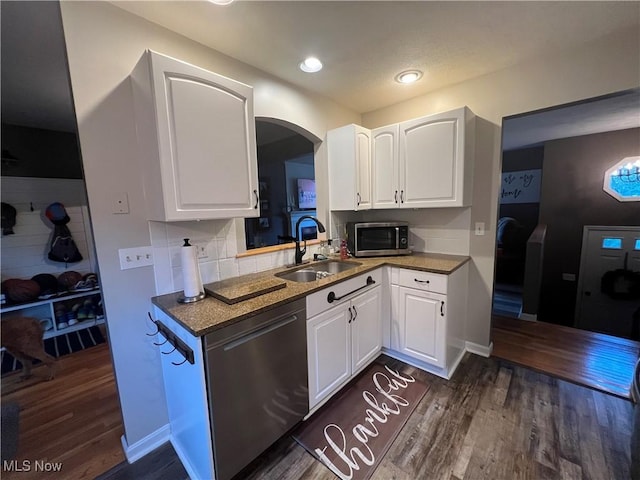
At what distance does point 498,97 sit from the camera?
2105 millimetres

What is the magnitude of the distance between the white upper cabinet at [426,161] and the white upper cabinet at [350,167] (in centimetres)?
11

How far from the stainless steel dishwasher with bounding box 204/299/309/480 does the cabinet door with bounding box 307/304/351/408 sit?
0.25 feet

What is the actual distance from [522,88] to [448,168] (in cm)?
81

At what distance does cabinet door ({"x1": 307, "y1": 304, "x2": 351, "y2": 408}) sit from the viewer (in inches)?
63.8

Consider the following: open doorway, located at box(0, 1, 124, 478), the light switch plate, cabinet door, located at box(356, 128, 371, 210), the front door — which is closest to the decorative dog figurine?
open doorway, located at box(0, 1, 124, 478)

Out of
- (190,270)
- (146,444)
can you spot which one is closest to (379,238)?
(190,270)

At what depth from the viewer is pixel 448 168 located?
6.89ft

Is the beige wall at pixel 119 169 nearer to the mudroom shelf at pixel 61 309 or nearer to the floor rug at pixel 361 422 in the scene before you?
the floor rug at pixel 361 422

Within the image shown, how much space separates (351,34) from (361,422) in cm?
247

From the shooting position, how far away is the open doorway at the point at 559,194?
3.39m

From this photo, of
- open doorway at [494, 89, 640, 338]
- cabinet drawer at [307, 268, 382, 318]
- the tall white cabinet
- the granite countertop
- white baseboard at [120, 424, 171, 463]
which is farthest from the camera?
open doorway at [494, 89, 640, 338]

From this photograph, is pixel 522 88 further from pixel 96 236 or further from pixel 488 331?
pixel 96 236

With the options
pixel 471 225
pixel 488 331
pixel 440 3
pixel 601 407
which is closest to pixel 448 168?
pixel 471 225

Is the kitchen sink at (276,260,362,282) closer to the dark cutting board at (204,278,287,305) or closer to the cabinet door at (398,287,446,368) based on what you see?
the dark cutting board at (204,278,287,305)
